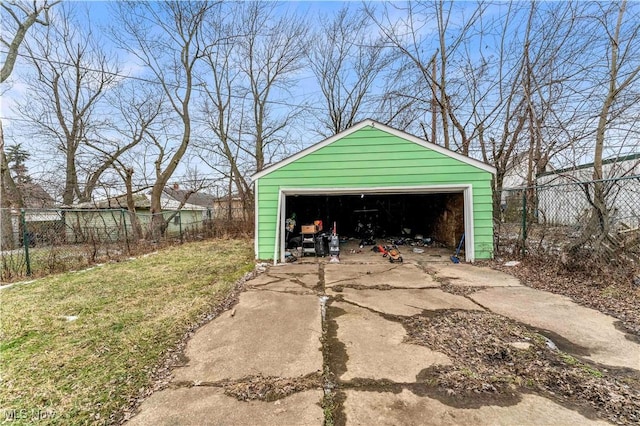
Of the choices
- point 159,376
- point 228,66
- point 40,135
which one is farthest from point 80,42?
point 159,376

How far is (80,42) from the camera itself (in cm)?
1176

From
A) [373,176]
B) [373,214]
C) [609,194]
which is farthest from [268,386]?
[373,214]

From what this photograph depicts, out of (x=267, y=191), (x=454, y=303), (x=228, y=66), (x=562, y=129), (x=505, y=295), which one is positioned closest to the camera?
(x=454, y=303)

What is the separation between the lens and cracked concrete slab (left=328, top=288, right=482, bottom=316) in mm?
3420

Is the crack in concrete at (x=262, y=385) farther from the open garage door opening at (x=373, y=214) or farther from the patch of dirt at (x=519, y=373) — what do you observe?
the open garage door opening at (x=373, y=214)

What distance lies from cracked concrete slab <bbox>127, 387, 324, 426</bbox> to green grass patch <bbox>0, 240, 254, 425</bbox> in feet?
0.76

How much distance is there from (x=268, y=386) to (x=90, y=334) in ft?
7.04

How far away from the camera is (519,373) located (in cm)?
204

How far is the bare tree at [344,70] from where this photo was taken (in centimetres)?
1236

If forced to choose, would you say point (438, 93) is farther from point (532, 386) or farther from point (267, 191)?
point (532, 386)

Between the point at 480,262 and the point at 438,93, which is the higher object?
the point at 438,93

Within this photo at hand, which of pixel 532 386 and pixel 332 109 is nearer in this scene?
pixel 532 386

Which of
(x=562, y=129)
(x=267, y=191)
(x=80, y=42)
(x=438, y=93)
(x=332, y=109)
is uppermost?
(x=80, y=42)

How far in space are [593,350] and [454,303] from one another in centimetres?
134
